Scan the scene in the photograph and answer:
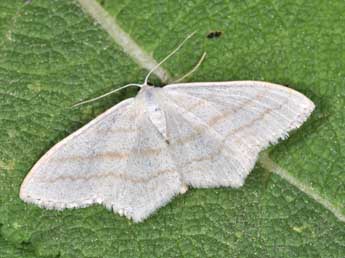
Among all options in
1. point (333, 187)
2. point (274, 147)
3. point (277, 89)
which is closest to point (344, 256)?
point (333, 187)

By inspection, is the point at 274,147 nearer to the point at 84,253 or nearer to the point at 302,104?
the point at 302,104

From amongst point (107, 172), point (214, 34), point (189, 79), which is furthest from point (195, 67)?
point (107, 172)

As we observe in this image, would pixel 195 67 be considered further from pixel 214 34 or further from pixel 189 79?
pixel 214 34

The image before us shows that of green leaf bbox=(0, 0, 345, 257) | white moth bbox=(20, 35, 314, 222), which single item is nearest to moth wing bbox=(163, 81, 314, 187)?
white moth bbox=(20, 35, 314, 222)

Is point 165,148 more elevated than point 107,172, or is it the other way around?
point 107,172

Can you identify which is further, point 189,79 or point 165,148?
point 189,79

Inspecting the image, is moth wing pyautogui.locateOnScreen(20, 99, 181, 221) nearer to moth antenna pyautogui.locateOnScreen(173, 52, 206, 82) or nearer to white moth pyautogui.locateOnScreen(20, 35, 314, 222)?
white moth pyautogui.locateOnScreen(20, 35, 314, 222)

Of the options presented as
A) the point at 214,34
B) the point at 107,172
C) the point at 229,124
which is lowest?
the point at 229,124
